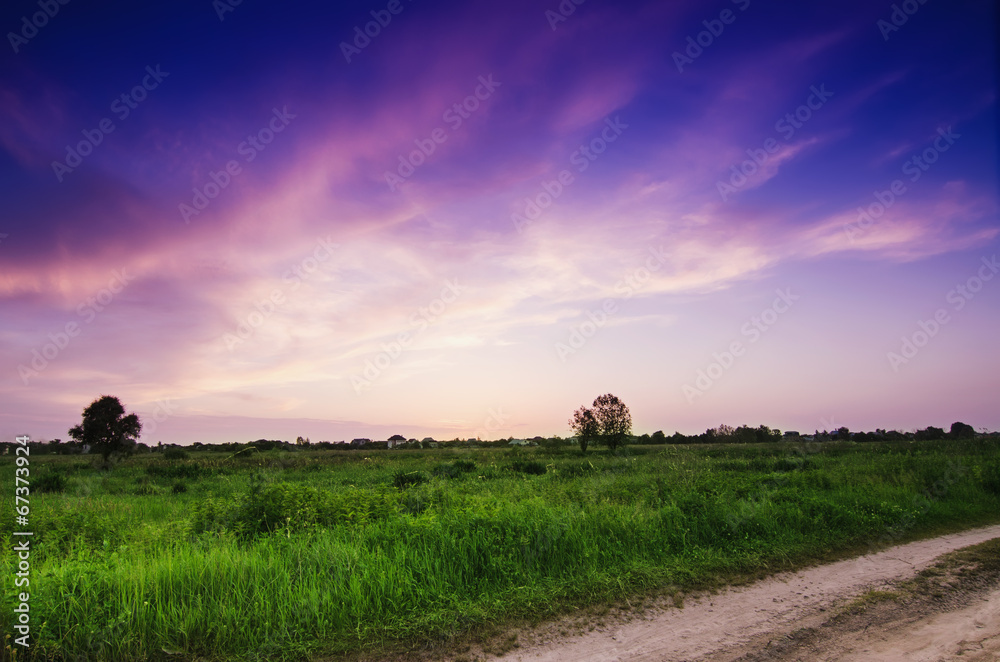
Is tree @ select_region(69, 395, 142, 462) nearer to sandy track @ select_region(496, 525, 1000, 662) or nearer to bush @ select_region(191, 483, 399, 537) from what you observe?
bush @ select_region(191, 483, 399, 537)

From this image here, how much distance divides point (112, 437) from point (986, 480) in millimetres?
56889

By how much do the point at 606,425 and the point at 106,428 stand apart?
48927 mm

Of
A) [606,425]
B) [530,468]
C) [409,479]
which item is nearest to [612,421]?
[606,425]

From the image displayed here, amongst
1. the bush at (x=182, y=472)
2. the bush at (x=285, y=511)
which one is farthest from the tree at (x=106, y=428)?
the bush at (x=285, y=511)

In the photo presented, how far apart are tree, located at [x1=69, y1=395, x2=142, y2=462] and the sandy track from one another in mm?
52472

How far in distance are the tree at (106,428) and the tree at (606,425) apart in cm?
4435

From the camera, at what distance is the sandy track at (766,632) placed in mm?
5188

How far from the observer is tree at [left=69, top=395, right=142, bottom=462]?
44312 millimetres

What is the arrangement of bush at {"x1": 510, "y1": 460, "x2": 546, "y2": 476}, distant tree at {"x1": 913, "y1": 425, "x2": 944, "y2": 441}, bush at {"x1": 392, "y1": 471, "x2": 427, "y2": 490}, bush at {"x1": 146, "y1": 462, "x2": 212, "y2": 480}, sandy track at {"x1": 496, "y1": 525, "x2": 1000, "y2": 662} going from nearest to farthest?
1. sandy track at {"x1": 496, "y1": 525, "x2": 1000, "y2": 662}
2. bush at {"x1": 392, "y1": 471, "x2": 427, "y2": 490}
3. bush at {"x1": 510, "y1": 460, "x2": 546, "y2": 476}
4. bush at {"x1": 146, "y1": 462, "x2": 212, "y2": 480}
5. distant tree at {"x1": 913, "y1": 425, "x2": 944, "y2": 441}

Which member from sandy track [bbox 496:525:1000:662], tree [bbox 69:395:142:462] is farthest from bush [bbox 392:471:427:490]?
tree [bbox 69:395:142:462]

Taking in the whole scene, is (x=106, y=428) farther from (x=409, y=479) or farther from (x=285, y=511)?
(x=285, y=511)

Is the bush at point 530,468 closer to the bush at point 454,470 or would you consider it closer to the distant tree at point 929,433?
the bush at point 454,470

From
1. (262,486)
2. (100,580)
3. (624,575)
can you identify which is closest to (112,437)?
(262,486)

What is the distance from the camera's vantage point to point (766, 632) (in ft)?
18.8
